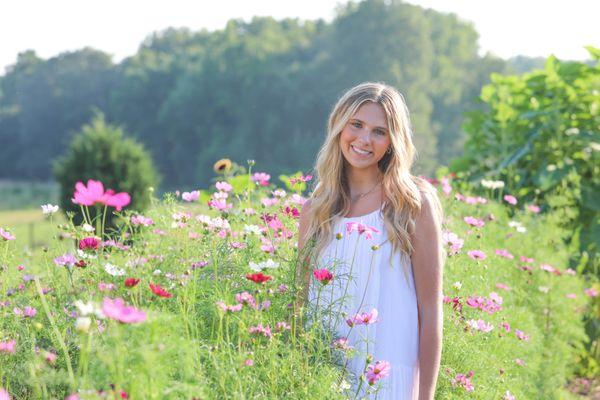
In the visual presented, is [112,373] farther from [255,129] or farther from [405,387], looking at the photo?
→ [255,129]

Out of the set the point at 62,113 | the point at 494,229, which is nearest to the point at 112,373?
the point at 494,229

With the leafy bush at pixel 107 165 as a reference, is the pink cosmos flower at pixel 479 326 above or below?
above

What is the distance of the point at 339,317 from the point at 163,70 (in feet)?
143

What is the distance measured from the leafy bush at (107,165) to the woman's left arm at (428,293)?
1273 cm

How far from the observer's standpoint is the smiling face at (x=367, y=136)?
2436mm

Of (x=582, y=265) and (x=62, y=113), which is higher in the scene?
(x=582, y=265)

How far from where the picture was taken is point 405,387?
231 cm

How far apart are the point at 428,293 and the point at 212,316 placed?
2.23ft

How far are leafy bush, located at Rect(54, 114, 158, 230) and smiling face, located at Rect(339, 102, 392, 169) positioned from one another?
41.2ft

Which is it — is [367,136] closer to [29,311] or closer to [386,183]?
[386,183]

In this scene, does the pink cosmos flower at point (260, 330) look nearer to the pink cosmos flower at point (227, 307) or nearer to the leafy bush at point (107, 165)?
the pink cosmos flower at point (227, 307)

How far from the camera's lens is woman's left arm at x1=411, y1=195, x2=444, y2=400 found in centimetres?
231

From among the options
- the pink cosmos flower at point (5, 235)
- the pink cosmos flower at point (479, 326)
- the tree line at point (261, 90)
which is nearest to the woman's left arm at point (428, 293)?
the pink cosmos flower at point (479, 326)

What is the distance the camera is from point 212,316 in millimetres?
2162
